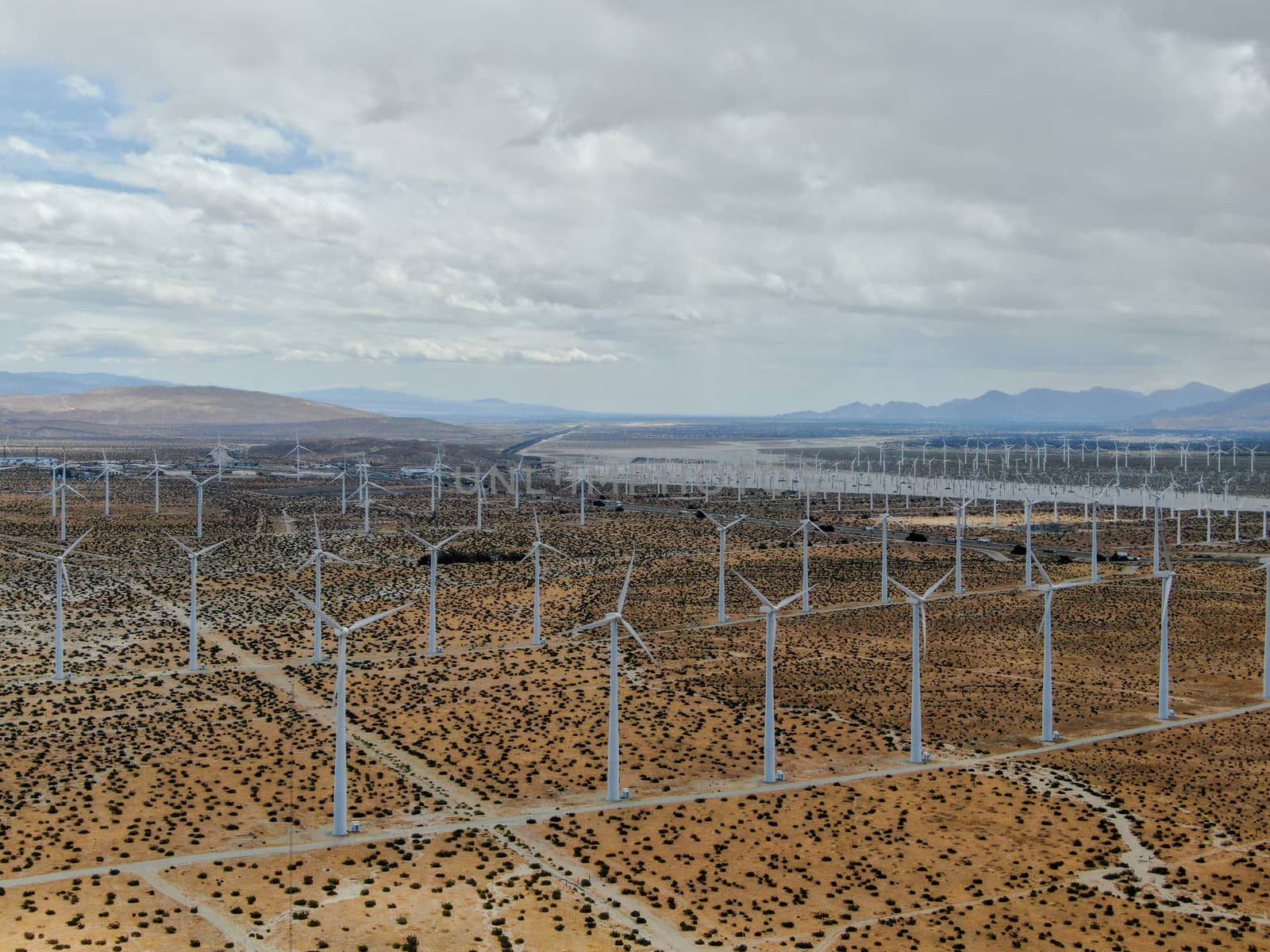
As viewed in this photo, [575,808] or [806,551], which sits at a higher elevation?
[806,551]

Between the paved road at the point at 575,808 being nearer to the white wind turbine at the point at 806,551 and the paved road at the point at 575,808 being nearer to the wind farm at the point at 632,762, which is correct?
the wind farm at the point at 632,762

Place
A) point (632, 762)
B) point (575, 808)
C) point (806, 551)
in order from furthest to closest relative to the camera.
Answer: point (806, 551)
point (632, 762)
point (575, 808)

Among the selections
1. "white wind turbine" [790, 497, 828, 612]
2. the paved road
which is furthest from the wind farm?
"white wind turbine" [790, 497, 828, 612]

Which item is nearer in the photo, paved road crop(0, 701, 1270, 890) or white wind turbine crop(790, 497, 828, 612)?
paved road crop(0, 701, 1270, 890)

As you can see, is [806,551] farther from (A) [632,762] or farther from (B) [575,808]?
(B) [575,808]

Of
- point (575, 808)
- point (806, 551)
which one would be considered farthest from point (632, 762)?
point (806, 551)

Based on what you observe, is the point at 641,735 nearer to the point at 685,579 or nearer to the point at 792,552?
the point at 685,579

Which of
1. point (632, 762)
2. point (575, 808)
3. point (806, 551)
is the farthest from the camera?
point (806, 551)

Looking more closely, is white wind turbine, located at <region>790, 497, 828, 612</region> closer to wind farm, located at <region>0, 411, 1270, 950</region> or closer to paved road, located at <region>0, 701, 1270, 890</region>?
wind farm, located at <region>0, 411, 1270, 950</region>

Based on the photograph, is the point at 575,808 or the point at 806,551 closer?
the point at 575,808

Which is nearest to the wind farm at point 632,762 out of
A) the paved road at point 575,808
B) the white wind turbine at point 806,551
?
the paved road at point 575,808
